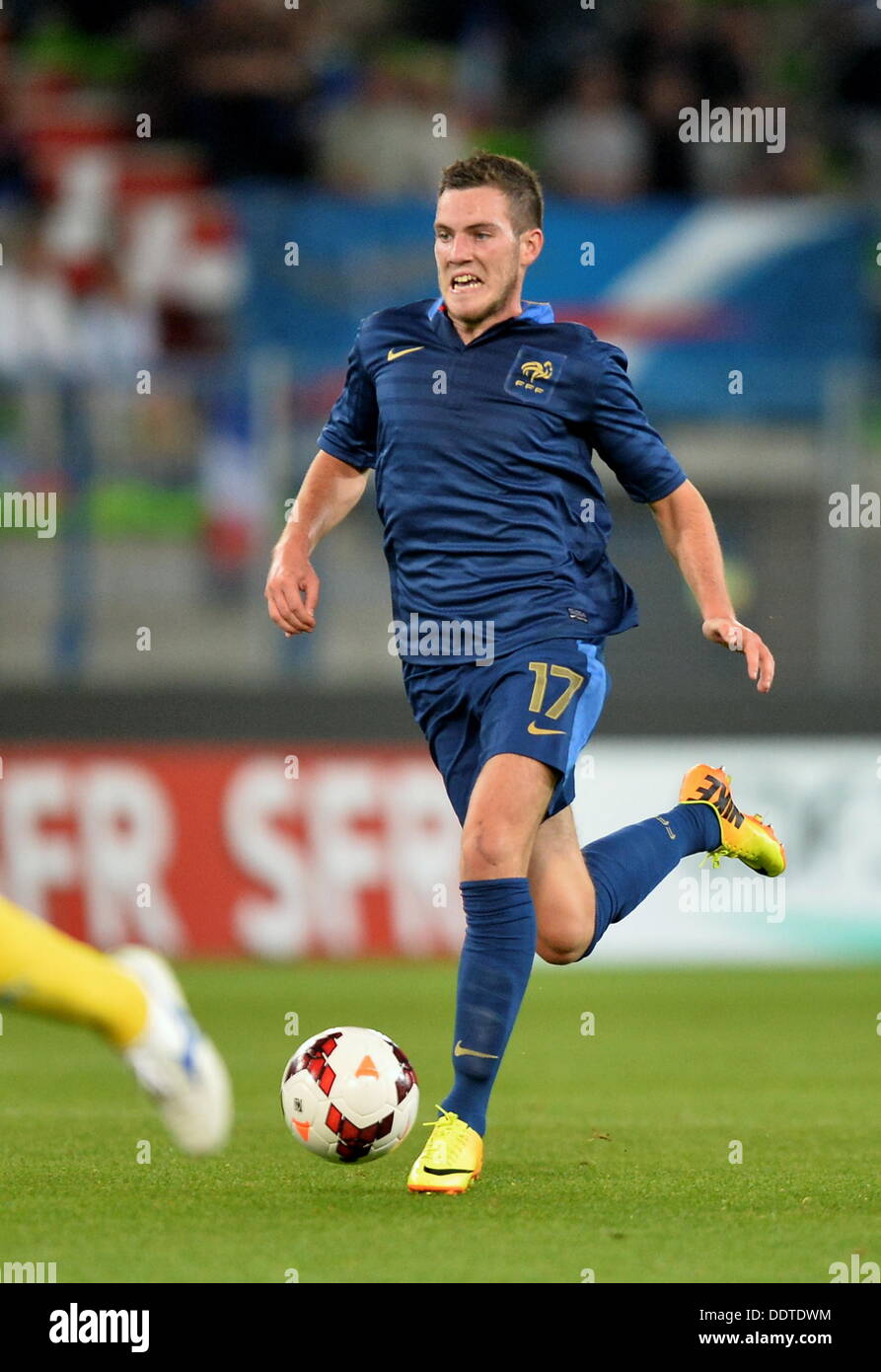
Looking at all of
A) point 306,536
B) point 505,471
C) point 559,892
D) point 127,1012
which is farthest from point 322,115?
point 127,1012

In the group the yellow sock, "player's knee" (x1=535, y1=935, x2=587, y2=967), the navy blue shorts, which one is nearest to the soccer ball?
"player's knee" (x1=535, y1=935, x2=587, y2=967)

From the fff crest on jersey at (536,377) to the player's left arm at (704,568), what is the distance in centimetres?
42

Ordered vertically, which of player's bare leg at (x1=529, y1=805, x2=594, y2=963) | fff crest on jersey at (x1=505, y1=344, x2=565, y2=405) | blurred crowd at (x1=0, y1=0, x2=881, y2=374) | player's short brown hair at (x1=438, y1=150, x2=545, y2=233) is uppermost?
blurred crowd at (x1=0, y1=0, x2=881, y2=374)

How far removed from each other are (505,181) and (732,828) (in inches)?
81.8

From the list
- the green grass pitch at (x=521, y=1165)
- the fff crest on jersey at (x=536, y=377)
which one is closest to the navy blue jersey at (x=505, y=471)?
the fff crest on jersey at (x=536, y=377)

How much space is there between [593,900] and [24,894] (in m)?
6.37

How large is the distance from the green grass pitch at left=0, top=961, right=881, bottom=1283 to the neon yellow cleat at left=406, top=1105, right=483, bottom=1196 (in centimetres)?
6

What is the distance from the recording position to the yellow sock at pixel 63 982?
3.96 metres

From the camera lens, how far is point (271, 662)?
38.9 feet

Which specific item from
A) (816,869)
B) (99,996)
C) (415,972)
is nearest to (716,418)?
(816,869)

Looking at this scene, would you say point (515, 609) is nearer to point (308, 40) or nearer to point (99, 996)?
point (99, 996)

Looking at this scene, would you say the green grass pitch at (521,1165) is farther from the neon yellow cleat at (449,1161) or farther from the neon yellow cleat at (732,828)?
the neon yellow cleat at (732,828)

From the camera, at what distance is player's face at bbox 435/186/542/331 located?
5371 mm

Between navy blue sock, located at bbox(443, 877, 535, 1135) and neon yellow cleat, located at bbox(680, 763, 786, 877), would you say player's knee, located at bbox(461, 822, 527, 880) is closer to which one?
navy blue sock, located at bbox(443, 877, 535, 1135)
